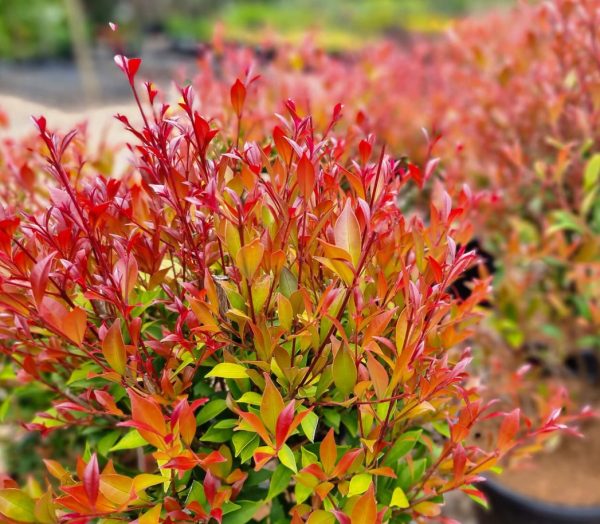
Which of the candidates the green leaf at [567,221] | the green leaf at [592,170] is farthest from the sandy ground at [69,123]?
the green leaf at [592,170]

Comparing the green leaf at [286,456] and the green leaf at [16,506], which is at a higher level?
the green leaf at [286,456]

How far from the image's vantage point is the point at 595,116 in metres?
2.13

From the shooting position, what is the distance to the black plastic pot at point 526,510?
2.17 m

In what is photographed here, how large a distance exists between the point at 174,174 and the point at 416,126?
9.34ft

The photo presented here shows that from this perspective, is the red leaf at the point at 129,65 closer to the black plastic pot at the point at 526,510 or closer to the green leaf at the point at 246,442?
the green leaf at the point at 246,442

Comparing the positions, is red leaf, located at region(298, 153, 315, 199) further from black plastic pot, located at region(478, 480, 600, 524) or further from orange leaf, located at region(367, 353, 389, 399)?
black plastic pot, located at region(478, 480, 600, 524)

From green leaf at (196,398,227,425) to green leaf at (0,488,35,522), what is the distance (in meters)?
0.34

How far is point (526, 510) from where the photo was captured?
2.22m

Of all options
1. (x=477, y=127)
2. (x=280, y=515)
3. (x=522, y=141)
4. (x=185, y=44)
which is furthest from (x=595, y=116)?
(x=185, y=44)

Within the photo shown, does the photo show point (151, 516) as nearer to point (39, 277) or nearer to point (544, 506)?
point (39, 277)

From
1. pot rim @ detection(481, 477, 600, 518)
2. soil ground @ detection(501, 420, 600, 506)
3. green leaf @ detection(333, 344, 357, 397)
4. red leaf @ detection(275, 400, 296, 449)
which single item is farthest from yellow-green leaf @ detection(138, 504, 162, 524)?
soil ground @ detection(501, 420, 600, 506)

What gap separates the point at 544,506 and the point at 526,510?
0.21 feet

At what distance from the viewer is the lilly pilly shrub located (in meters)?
0.97

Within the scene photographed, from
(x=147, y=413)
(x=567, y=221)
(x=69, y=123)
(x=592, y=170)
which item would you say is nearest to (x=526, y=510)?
(x=567, y=221)
